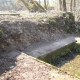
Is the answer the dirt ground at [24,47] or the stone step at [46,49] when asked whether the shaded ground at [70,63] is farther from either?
the dirt ground at [24,47]

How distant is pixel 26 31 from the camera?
7871 millimetres

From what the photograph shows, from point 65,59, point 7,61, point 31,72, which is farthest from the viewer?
point 65,59

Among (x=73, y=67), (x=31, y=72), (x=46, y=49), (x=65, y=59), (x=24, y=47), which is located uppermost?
(x=31, y=72)

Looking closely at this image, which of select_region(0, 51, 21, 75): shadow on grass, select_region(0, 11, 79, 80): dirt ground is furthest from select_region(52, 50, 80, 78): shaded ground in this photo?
select_region(0, 51, 21, 75): shadow on grass

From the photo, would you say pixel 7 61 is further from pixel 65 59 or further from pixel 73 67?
pixel 65 59

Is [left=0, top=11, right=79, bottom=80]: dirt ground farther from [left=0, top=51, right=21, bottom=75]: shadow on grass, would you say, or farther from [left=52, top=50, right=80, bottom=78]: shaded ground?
[left=52, top=50, right=80, bottom=78]: shaded ground

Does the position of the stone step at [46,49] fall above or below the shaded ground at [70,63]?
above

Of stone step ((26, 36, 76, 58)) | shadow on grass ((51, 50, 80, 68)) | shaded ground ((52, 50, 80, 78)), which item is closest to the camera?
shaded ground ((52, 50, 80, 78))

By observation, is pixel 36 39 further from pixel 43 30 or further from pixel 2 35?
pixel 2 35

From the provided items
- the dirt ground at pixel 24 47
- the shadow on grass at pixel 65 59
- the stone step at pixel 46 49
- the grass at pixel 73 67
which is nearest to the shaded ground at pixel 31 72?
the dirt ground at pixel 24 47

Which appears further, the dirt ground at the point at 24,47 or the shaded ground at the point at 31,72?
the dirt ground at the point at 24,47

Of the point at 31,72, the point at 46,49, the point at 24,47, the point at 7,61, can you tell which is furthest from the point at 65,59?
the point at 31,72

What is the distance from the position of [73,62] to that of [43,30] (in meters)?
2.82

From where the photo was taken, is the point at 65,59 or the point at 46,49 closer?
the point at 46,49
